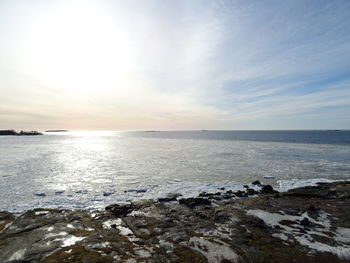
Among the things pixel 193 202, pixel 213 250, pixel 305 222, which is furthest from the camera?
pixel 193 202

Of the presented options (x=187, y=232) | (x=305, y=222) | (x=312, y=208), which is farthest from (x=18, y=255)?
(x=312, y=208)

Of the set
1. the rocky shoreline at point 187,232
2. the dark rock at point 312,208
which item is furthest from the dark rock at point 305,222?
the dark rock at point 312,208

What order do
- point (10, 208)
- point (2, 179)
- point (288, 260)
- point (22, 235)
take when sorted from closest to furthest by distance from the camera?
point (288, 260) → point (22, 235) → point (10, 208) → point (2, 179)

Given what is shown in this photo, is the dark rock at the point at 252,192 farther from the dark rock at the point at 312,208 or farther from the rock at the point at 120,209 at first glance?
the rock at the point at 120,209

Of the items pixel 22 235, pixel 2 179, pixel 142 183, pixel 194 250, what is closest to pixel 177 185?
pixel 142 183

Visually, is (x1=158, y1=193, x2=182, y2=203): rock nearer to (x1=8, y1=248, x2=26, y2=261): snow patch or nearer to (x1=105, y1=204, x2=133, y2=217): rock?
(x1=105, y1=204, x2=133, y2=217): rock

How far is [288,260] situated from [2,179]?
99.3 feet

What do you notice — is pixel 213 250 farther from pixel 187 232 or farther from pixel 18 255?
pixel 18 255

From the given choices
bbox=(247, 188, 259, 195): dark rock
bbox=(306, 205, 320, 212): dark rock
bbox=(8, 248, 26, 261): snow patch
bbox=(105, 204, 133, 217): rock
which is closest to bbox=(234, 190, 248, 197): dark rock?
bbox=(247, 188, 259, 195): dark rock

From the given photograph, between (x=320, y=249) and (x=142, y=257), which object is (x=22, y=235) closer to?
(x=142, y=257)

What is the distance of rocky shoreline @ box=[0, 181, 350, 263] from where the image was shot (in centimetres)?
902

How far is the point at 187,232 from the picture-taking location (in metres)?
11.2

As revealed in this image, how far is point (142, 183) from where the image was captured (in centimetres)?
2342

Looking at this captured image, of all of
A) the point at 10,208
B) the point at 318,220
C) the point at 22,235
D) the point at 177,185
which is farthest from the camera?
the point at 177,185
